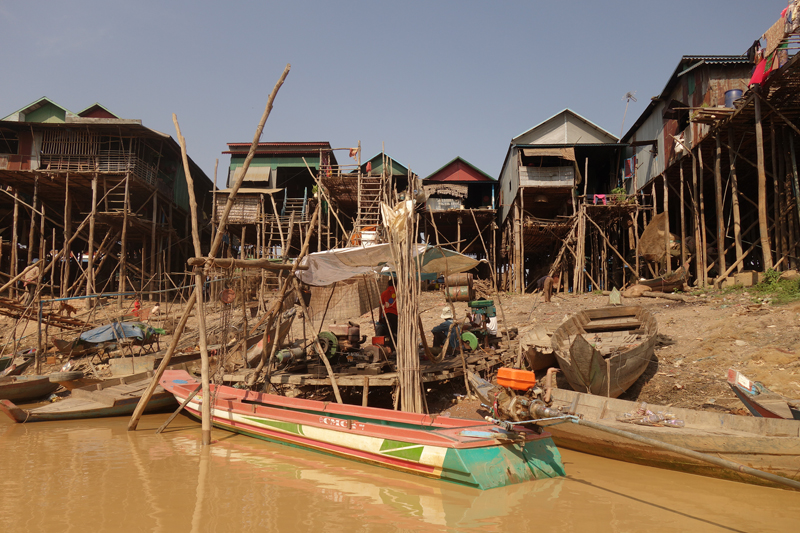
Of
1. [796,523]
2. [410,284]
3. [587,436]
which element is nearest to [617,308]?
[587,436]

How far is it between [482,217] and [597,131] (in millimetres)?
6488

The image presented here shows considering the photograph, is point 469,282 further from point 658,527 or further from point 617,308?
point 658,527

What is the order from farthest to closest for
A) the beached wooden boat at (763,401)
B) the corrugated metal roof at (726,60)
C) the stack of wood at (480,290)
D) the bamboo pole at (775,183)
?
Answer: 1. the corrugated metal roof at (726,60)
2. the stack of wood at (480,290)
3. the bamboo pole at (775,183)
4. the beached wooden boat at (763,401)

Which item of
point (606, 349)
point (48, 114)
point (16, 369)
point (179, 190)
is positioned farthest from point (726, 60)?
point (48, 114)

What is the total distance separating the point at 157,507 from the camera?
459 cm

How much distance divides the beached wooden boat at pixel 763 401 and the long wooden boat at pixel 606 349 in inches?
60.9

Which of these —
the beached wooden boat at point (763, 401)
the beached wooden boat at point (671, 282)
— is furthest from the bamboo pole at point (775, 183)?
the beached wooden boat at point (763, 401)

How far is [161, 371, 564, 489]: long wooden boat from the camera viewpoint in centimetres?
493

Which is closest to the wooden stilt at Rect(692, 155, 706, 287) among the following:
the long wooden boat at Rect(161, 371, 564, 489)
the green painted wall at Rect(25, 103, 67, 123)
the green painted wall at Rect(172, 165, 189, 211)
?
the long wooden boat at Rect(161, 371, 564, 489)

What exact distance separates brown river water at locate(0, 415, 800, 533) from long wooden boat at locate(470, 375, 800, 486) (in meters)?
0.18

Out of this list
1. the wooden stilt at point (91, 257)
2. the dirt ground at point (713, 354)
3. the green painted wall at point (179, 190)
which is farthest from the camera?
the green painted wall at point (179, 190)

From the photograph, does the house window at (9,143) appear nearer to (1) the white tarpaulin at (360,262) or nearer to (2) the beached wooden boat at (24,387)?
(2) the beached wooden boat at (24,387)

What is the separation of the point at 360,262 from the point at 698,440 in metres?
5.43

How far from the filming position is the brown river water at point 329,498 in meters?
4.21
